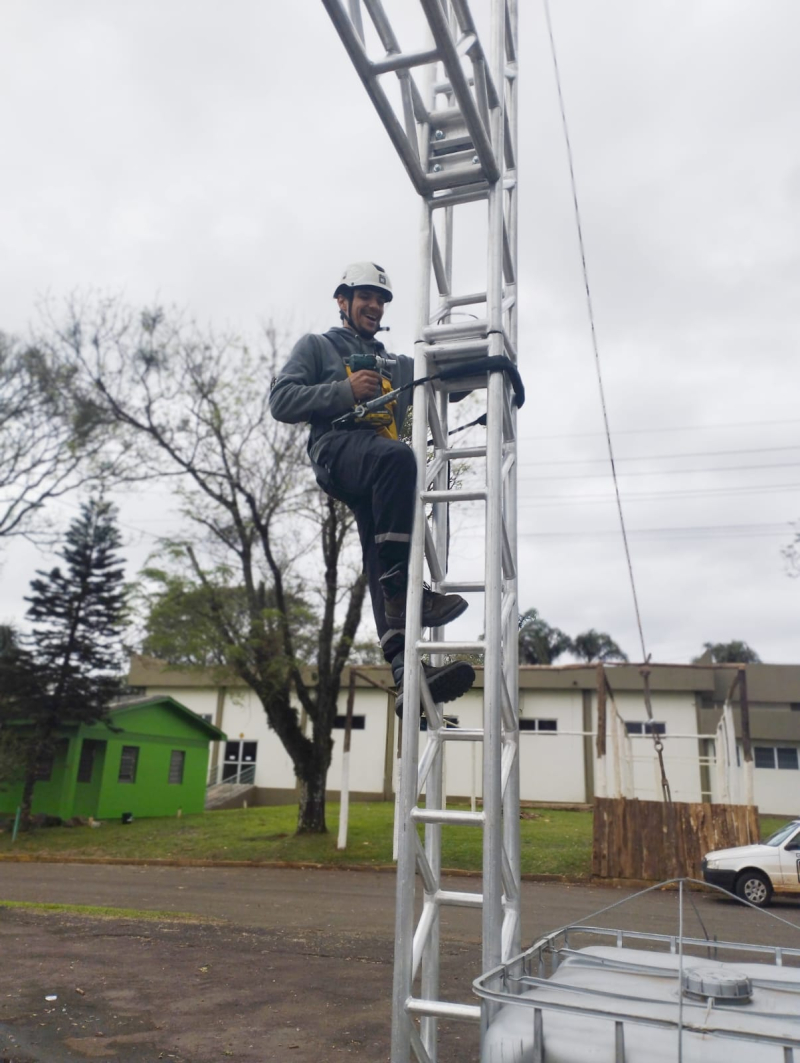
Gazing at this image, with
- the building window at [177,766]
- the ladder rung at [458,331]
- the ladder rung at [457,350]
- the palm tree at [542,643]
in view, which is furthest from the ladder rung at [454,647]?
the palm tree at [542,643]

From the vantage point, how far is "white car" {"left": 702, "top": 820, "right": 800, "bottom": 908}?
40.5 feet

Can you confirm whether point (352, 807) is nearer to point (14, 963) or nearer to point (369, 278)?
point (14, 963)

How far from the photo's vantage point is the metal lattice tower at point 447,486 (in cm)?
341

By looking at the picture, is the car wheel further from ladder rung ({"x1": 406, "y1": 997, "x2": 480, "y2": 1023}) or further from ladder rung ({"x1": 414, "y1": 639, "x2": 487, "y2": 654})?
ladder rung ({"x1": 414, "y1": 639, "x2": 487, "y2": 654})

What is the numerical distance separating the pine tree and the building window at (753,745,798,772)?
2059 centimetres

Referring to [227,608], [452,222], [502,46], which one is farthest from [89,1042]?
[227,608]

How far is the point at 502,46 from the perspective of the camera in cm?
434

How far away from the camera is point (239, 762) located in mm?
33000

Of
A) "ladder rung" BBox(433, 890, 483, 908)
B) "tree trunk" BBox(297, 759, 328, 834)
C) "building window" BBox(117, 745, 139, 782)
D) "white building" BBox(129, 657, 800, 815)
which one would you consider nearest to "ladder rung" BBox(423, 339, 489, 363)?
"ladder rung" BBox(433, 890, 483, 908)

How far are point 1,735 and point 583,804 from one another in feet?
58.6

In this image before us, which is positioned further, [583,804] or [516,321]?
[583,804]

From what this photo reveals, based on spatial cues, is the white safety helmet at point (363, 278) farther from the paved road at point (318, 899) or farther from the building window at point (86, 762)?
the building window at point (86, 762)

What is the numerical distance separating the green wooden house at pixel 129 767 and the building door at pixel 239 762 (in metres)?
3.14

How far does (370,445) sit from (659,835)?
12945 millimetres
